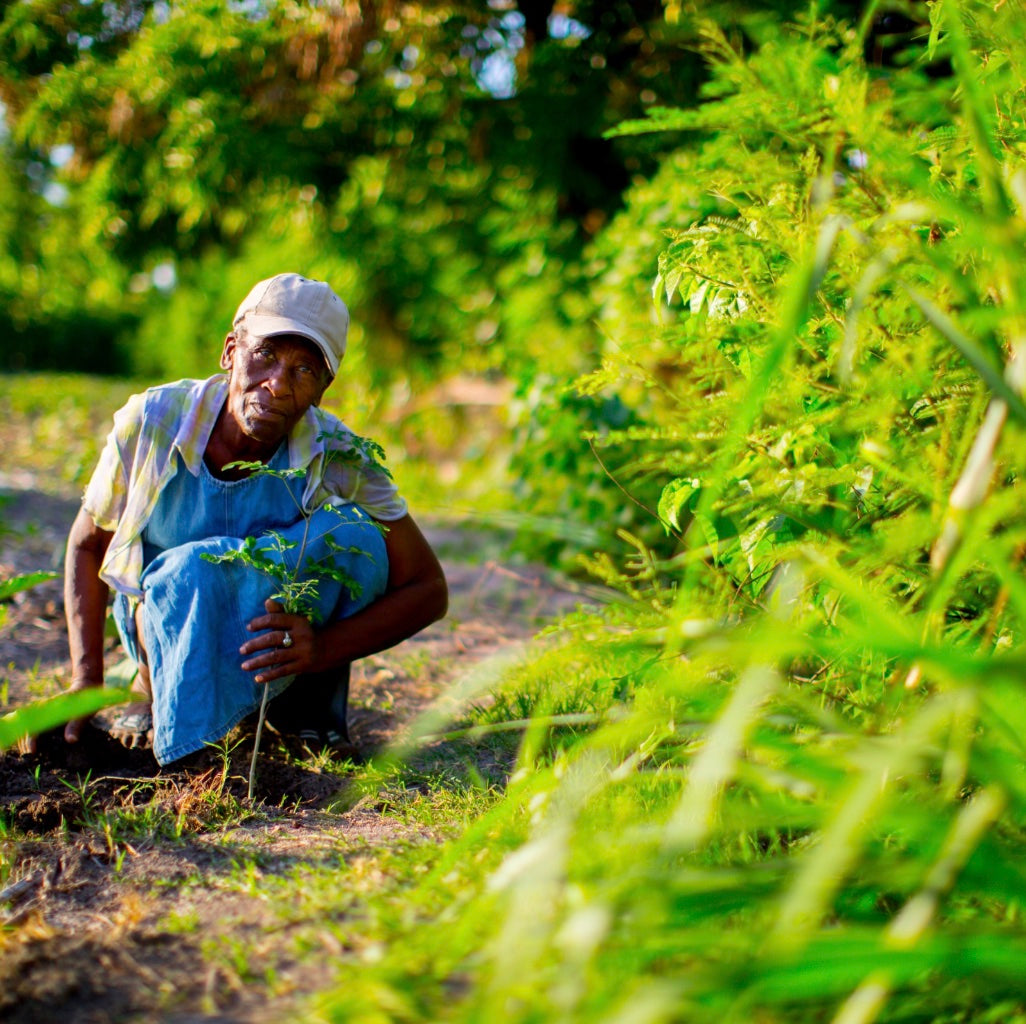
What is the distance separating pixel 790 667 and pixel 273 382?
1.29 metres

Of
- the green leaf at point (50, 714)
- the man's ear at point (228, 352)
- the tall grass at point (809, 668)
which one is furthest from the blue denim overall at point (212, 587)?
the green leaf at point (50, 714)

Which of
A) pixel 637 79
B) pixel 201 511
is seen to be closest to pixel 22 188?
pixel 637 79

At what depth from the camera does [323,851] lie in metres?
1.73

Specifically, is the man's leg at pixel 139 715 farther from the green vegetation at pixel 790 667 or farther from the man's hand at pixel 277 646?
the green vegetation at pixel 790 667

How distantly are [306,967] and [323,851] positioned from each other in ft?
1.32

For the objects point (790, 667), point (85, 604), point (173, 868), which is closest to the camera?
point (173, 868)

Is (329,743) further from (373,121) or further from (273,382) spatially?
(373,121)

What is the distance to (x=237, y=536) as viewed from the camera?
242 centimetres

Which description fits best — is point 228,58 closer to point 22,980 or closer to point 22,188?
point 22,188

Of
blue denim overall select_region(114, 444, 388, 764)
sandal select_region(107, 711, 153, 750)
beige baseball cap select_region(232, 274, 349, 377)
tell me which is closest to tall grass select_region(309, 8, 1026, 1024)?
blue denim overall select_region(114, 444, 388, 764)

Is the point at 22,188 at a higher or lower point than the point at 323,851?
higher

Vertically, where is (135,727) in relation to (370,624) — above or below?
below

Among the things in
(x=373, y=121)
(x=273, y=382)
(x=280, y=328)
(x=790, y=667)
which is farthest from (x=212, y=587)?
(x=373, y=121)

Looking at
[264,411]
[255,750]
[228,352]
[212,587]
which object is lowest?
[255,750]
